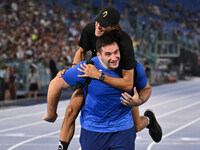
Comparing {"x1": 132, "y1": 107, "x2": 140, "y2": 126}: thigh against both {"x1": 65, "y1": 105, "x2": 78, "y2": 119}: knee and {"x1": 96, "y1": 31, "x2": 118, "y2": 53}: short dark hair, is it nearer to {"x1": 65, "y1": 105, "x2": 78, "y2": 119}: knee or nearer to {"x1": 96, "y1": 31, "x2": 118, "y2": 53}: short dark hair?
{"x1": 65, "y1": 105, "x2": 78, "y2": 119}: knee

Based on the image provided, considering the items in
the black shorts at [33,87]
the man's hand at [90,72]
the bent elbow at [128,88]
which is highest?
the man's hand at [90,72]

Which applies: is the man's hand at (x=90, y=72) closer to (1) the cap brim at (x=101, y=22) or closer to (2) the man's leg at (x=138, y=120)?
(1) the cap brim at (x=101, y=22)

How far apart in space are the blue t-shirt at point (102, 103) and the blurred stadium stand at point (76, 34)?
A: 8049 millimetres

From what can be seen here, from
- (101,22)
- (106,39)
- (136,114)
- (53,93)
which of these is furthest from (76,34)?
(106,39)

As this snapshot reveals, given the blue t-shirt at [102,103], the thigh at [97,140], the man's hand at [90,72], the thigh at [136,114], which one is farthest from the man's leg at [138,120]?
the man's hand at [90,72]

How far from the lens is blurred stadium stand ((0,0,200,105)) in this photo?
2164 centimetres

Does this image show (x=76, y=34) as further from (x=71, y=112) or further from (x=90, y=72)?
(x=90, y=72)

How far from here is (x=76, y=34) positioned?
3191 centimetres

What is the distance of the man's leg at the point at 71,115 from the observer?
18.2 ft

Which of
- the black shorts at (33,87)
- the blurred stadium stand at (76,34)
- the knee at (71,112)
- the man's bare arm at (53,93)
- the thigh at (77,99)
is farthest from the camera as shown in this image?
the blurred stadium stand at (76,34)

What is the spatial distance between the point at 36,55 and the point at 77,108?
18.1 m

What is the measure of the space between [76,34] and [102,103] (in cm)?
2726

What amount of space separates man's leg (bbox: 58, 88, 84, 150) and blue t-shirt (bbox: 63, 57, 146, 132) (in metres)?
0.61

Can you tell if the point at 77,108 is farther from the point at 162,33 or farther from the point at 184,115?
the point at 162,33
